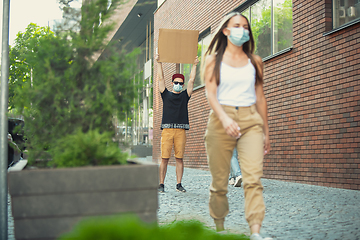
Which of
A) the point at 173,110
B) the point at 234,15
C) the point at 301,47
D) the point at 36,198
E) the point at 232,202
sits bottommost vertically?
the point at 232,202

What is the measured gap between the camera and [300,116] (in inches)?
365

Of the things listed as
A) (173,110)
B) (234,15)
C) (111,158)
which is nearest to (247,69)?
(234,15)

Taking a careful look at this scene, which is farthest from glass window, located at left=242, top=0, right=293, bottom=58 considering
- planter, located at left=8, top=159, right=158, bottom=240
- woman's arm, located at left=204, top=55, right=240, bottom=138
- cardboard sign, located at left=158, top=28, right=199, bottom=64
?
planter, located at left=8, top=159, right=158, bottom=240

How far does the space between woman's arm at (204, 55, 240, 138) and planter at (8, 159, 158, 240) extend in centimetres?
109

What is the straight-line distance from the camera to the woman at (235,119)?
367 cm

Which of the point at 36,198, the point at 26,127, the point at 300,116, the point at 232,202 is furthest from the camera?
the point at 300,116

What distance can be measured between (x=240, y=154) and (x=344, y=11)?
18.2 feet

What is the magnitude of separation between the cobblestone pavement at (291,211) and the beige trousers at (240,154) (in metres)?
0.50

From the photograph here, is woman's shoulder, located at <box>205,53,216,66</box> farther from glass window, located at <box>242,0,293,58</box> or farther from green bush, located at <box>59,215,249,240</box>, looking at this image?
glass window, located at <box>242,0,293,58</box>

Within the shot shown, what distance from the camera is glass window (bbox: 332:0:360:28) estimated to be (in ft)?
26.0

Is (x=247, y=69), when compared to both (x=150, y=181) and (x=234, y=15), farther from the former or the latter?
(x=150, y=181)

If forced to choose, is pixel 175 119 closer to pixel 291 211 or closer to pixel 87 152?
pixel 291 211

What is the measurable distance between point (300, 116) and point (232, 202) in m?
3.57

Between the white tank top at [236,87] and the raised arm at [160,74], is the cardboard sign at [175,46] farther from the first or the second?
the white tank top at [236,87]
